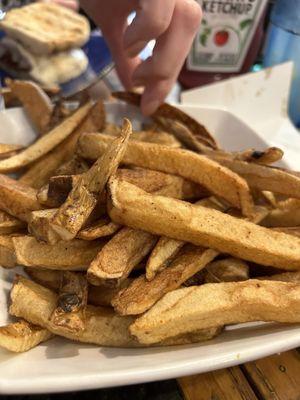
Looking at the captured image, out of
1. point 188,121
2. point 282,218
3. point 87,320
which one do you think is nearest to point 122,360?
point 87,320

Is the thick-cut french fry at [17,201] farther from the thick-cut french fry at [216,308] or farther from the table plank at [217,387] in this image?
the table plank at [217,387]

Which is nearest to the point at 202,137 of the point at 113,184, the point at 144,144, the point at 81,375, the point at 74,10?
the point at 144,144

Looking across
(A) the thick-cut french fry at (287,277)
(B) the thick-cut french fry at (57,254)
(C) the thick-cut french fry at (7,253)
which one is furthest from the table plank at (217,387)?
(C) the thick-cut french fry at (7,253)

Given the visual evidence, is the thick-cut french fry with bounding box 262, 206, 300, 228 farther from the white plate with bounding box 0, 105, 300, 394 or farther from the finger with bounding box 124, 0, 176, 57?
the finger with bounding box 124, 0, 176, 57

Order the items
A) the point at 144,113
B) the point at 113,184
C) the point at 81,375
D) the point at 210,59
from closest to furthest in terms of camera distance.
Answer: the point at 81,375 → the point at 113,184 → the point at 144,113 → the point at 210,59

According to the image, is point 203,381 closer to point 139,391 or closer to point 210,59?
point 139,391

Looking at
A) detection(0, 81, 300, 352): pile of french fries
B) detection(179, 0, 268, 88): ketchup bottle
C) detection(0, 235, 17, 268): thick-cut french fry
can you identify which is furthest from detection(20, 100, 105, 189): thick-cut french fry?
detection(179, 0, 268, 88): ketchup bottle
